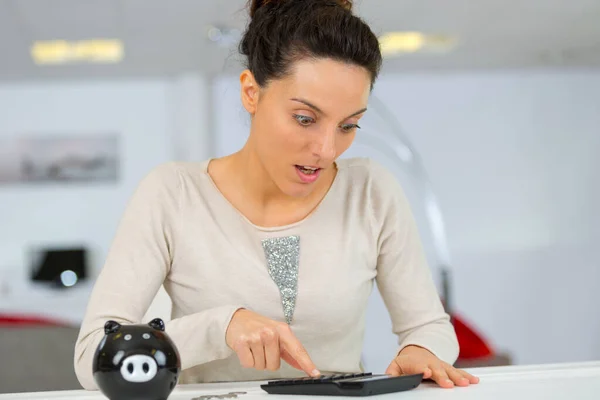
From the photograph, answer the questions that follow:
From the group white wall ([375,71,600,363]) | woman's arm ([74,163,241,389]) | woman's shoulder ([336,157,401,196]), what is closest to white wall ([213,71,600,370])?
white wall ([375,71,600,363])

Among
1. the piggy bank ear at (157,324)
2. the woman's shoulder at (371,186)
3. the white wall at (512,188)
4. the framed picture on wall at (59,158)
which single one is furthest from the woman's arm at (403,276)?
the framed picture on wall at (59,158)

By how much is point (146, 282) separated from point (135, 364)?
0.50 meters

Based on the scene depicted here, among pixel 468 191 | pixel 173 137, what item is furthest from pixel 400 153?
pixel 173 137

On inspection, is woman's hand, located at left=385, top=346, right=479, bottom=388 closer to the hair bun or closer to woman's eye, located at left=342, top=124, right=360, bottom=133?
woman's eye, located at left=342, top=124, right=360, bottom=133

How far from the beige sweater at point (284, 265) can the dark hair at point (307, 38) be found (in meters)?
0.27

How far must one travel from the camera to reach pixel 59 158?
6.74 metres

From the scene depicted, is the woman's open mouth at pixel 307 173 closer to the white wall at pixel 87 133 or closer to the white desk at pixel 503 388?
the white desk at pixel 503 388

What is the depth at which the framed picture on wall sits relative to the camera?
6.67 m

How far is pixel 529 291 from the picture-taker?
22.3ft

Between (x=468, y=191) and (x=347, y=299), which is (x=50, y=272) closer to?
(x=468, y=191)

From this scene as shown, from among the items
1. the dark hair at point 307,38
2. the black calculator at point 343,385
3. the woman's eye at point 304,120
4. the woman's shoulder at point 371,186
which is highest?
the dark hair at point 307,38

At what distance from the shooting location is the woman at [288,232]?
4.30ft

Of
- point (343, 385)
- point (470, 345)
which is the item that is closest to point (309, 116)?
point (343, 385)

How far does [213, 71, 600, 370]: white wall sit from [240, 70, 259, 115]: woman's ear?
17.5 ft
